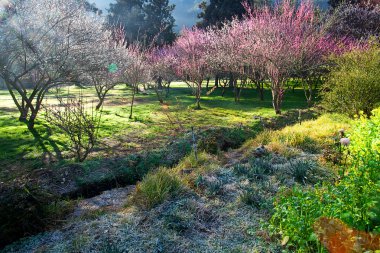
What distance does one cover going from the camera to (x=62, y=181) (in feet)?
23.4

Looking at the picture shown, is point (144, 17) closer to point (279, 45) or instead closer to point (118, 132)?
point (279, 45)

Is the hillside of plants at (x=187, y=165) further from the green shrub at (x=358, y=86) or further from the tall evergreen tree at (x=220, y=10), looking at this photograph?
the tall evergreen tree at (x=220, y=10)

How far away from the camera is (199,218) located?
179 inches

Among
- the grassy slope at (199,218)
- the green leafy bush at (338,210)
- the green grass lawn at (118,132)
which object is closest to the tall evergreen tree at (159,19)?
the green grass lawn at (118,132)

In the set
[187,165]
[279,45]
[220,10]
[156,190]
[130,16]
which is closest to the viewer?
[156,190]

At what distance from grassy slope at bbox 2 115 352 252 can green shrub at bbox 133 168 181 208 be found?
21 mm

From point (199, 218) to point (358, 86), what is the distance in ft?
30.1

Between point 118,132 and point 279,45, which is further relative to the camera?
point 279,45

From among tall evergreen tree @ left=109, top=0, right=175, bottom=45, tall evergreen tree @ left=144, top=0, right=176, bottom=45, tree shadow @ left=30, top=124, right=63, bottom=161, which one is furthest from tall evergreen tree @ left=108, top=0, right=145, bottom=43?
tree shadow @ left=30, top=124, right=63, bottom=161

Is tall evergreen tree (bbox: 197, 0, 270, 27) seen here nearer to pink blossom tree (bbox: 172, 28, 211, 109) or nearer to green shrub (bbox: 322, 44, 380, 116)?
pink blossom tree (bbox: 172, 28, 211, 109)

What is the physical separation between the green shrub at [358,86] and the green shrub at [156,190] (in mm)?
8635

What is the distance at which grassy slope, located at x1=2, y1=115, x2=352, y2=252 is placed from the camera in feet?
12.8

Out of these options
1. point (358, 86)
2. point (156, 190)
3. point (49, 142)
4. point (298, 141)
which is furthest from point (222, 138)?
point (49, 142)

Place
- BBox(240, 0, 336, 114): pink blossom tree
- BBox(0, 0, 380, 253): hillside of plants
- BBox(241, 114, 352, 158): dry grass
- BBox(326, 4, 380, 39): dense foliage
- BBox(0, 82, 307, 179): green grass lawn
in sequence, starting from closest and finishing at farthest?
BBox(0, 0, 380, 253): hillside of plants → BBox(241, 114, 352, 158): dry grass → BBox(0, 82, 307, 179): green grass lawn → BBox(240, 0, 336, 114): pink blossom tree → BBox(326, 4, 380, 39): dense foliage
